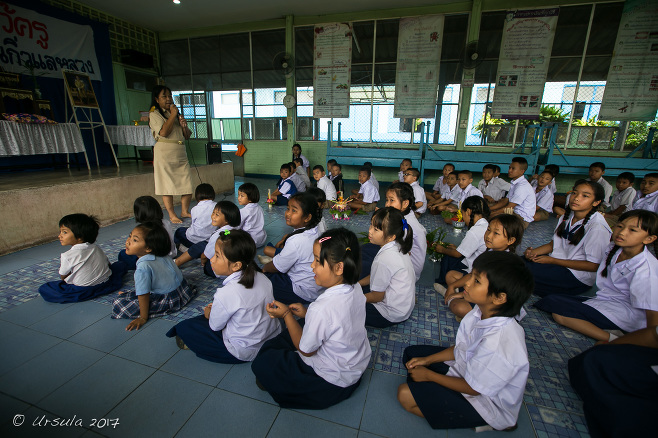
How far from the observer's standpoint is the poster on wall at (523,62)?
5957 mm

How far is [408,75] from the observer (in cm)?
668

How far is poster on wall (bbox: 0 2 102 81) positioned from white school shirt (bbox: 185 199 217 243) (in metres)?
4.95

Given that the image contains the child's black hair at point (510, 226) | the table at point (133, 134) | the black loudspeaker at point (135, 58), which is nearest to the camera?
the child's black hair at point (510, 226)

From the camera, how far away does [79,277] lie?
7.45 feet

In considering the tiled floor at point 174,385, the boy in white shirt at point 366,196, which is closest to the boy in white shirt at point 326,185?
the boy in white shirt at point 366,196

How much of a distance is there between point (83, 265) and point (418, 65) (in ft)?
22.2

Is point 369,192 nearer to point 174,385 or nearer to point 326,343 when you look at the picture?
point 326,343

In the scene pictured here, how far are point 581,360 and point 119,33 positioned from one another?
9885 millimetres

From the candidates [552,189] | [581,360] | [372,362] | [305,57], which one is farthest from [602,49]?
[372,362]

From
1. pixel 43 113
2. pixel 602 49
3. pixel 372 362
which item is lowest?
pixel 372 362

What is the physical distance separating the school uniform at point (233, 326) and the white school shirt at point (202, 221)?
1.47 m

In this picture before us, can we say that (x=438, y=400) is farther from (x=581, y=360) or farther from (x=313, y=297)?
(x=313, y=297)

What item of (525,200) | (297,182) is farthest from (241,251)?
(297,182)

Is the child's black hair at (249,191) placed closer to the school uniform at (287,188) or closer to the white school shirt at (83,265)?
the white school shirt at (83,265)
